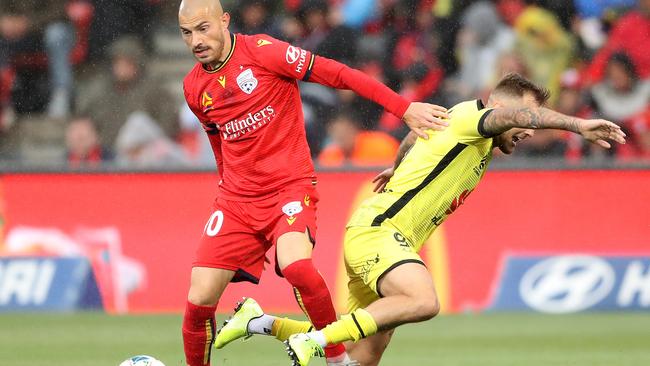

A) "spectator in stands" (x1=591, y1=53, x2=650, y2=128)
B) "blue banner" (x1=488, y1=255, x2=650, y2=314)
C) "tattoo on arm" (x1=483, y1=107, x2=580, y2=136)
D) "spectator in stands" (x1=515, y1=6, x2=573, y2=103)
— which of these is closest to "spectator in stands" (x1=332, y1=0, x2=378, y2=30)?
"spectator in stands" (x1=515, y1=6, x2=573, y2=103)

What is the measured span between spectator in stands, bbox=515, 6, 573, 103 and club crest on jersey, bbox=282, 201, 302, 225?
727 centimetres

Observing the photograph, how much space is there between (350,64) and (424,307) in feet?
25.0

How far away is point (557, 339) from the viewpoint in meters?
10.8

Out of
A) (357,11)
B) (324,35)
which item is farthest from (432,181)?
(357,11)

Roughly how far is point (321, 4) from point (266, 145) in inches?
290

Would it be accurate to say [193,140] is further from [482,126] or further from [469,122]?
[482,126]

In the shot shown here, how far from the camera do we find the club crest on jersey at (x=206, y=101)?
784cm

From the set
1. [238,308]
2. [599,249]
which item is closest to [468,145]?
[238,308]

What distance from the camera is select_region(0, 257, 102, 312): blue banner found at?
13.0 meters

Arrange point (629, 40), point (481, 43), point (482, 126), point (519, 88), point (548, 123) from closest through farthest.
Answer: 1. point (548, 123)
2. point (482, 126)
3. point (519, 88)
4. point (629, 40)
5. point (481, 43)

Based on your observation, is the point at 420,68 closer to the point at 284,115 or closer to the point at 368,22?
the point at 368,22

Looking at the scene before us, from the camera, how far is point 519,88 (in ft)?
24.6

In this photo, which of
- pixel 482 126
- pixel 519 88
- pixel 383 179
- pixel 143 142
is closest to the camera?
pixel 482 126

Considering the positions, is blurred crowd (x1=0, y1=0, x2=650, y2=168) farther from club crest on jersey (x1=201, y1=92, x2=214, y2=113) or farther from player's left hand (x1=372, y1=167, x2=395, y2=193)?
club crest on jersey (x1=201, y1=92, x2=214, y2=113)
